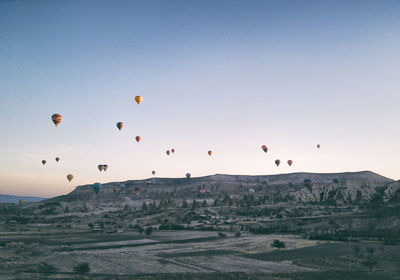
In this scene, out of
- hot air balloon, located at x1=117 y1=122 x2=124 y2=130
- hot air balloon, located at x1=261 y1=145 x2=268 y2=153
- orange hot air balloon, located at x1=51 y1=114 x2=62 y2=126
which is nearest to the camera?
orange hot air balloon, located at x1=51 y1=114 x2=62 y2=126

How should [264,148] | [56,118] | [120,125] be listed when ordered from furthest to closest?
1. [264,148]
2. [120,125]
3. [56,118]

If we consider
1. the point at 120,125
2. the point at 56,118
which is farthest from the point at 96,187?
the point at 56,118

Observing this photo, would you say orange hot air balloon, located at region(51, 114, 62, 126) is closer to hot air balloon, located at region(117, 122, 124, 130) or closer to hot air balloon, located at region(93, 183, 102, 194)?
hot air balloon, located at region(117, 122, 124, 130)

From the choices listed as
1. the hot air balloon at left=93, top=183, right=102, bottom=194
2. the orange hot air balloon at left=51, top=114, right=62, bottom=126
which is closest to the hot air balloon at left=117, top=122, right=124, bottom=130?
the orange hot air balloon at left=51, top=114, right=62, bottom=126

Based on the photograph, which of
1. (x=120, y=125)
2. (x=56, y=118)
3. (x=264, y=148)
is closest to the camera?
(x=56, y=118)

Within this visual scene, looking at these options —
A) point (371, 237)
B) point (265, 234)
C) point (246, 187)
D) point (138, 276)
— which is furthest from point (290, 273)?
point (246, 187)

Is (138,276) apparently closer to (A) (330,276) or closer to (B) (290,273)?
(B) (290,273)

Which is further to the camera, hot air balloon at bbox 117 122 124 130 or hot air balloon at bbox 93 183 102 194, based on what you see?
hot air balloon at bbox 93 183 102 194

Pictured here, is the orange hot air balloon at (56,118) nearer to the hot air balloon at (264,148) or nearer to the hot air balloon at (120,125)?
the hot air balloon at (120,125)

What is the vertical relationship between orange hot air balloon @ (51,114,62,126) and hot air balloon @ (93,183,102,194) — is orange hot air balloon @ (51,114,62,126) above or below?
above

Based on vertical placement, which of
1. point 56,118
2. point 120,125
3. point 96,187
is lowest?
point 96,187

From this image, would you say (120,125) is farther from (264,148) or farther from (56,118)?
(264,148)

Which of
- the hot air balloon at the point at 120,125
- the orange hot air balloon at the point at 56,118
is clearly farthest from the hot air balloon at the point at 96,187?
the orange hot air balloon at the point at 56,118

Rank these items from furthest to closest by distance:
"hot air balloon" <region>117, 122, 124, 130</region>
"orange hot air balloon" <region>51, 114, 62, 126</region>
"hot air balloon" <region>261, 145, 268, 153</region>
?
"hot air balloon" <region>261, 145, 268, 153</region>
"hot air balloon" <region>117, 122, 124, 130</region>
"orange hot air balloon" <region>51, 114, 62, 126</region>
